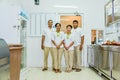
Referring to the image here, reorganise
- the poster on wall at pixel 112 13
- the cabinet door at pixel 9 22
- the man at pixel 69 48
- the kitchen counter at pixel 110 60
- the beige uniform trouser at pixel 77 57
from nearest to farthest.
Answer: the kitchen counter at pixel 110 60 < the cabinet door at pixel 9 22 < the poster on wall at pixel 112 13 < the man at pixel 69 48 < the beige uniform trouser at pixel 77 57

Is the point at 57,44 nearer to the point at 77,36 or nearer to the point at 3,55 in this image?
the point at 77,36

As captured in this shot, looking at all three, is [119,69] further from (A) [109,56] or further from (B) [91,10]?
(B) [91,10]

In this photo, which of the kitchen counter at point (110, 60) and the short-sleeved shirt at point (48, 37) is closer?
the kitchen counter at point (110, 60)

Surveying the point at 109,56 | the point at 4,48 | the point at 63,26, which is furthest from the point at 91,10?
the point at 4,48

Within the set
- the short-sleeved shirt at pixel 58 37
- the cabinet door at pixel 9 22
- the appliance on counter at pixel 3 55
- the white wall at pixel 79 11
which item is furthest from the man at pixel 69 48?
the appliance on counter at pixel 3 55

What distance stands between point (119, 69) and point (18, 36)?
2508mm

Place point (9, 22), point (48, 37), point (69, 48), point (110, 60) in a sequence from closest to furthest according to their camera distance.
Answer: point (110, 60) → point (9, 22) → point (69, 48) → point (48, 37)

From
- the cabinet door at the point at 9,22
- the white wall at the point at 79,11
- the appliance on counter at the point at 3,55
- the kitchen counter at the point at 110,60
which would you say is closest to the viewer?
the appliance on counter at the point at 3,55

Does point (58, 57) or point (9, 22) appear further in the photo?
point (58, 57)

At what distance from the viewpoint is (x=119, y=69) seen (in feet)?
12.8

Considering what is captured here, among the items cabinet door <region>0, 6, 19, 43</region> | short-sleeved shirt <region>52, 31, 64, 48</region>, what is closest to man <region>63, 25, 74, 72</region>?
short-sleeved shirt <region>52, 31, 64, 48</region>

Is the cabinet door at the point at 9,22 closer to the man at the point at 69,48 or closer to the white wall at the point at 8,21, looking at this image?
the white wall at the point at 8,21

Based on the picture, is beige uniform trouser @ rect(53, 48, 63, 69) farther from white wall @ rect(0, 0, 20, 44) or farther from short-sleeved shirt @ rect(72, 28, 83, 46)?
white wall @ rect(0, 0, 20, 44)

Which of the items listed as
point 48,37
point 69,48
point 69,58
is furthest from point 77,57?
point 48,37
